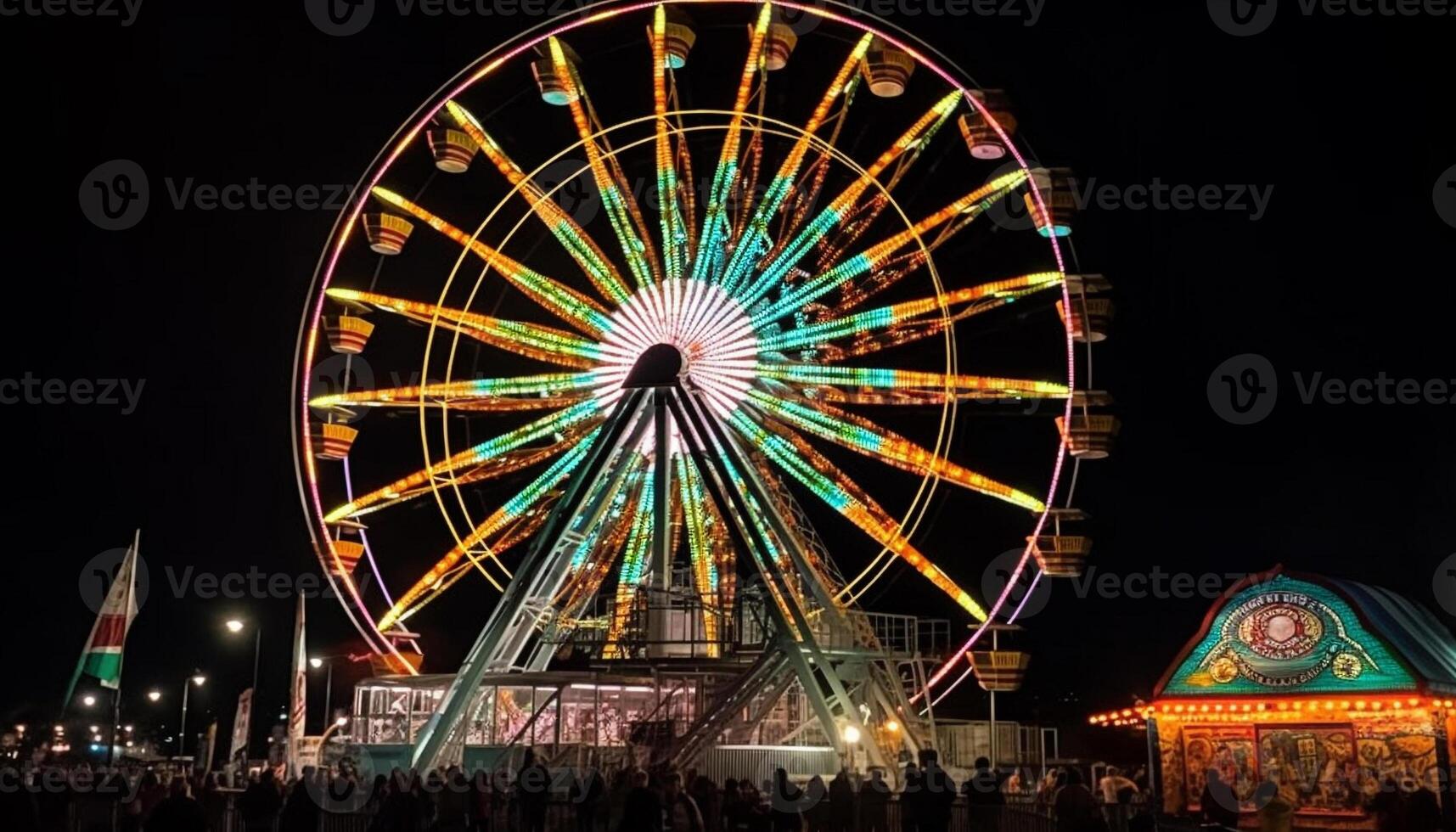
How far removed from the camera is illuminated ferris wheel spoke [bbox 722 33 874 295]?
25859 mm

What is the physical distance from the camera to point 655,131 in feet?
90.7

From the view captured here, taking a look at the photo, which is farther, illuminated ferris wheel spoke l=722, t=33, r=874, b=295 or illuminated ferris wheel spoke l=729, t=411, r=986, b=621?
illuminated ferris wheel spoke l=722, t=33, r=874, b=295

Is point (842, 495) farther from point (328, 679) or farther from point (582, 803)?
point (328, 679)

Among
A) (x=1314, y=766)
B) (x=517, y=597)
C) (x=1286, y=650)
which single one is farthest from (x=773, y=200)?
(x=1314, y=766)

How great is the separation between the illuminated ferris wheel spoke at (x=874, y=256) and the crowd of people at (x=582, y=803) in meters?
9.53

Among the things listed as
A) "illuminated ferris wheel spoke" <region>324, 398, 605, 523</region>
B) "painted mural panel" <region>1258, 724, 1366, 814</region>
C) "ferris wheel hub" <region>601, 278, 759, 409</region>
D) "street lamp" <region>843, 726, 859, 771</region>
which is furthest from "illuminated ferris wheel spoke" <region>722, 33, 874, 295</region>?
"painted mural panel" <region>1258, 724, 1366, 814</region>

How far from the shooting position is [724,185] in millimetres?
→ 25906

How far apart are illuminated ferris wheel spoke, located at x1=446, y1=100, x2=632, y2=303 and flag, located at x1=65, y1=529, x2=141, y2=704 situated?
879cm

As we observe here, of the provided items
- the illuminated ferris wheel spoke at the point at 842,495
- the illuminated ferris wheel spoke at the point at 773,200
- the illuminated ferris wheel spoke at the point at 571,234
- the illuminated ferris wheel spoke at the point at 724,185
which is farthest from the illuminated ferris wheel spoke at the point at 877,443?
the illuminated ferris wheel spoke at the point at 571,234

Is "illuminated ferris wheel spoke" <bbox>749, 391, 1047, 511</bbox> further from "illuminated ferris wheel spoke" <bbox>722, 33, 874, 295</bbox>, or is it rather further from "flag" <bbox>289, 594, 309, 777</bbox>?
"flag" <bbox>289, 594, 309, 777</bbox>

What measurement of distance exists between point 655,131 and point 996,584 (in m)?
10.0

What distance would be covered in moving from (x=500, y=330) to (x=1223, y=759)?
13.8 meters

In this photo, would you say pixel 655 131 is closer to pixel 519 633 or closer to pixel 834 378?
pixel 834 378

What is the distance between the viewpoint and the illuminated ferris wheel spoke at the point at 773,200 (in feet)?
84.8
